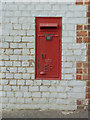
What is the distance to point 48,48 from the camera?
3943 mm

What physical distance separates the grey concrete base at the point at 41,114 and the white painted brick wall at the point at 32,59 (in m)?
0.12

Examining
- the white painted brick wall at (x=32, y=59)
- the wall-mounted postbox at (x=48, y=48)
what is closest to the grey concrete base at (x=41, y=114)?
the white painted brick wall at (x=32, y=59)

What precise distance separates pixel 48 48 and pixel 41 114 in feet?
5.31

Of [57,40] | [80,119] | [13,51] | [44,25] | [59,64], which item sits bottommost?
[80,119]

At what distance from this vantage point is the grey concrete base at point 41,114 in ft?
12.4

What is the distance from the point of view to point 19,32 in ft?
13.0

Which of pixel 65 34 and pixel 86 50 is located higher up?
pixel 65 34

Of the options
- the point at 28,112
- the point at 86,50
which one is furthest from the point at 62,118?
the point at 86,50

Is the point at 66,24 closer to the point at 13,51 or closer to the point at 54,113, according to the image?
the point at 13,51

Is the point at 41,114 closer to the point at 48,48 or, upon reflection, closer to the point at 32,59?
the point at 32,59

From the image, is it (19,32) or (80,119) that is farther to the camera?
(19,32)

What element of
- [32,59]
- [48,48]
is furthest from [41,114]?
[48,48]

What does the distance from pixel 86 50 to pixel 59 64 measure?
75 centimetres

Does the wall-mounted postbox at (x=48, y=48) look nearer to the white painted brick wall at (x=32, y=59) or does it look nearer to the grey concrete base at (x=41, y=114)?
the white painted brick wall at (x=32, y=59)
